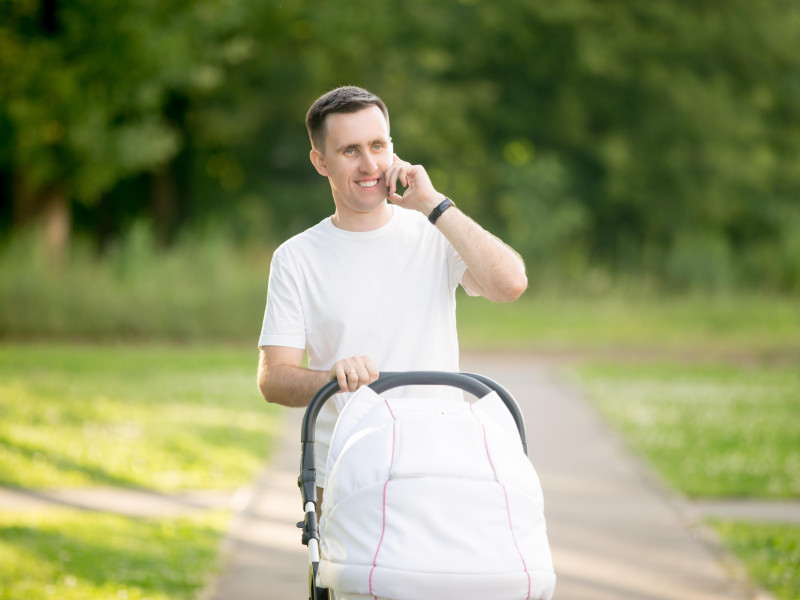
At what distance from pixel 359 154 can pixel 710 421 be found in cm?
891

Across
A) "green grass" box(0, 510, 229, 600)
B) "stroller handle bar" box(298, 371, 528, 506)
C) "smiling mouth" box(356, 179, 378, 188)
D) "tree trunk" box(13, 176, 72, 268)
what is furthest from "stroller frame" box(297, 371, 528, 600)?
"tree trunk" box(13, 176, 72, 268)

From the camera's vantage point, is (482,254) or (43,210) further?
(43,210)

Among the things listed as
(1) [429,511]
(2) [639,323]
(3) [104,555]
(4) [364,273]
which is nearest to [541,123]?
(2) [639,323]

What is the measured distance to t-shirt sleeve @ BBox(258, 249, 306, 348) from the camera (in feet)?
11.1

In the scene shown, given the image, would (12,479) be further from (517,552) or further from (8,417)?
(517,552)

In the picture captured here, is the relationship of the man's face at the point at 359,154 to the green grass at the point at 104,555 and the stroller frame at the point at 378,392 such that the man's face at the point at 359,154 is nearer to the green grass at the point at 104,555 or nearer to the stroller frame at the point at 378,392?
the stroller frame at the point at 378,392

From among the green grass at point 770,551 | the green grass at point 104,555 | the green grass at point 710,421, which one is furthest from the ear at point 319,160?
the green grass at point 710,421

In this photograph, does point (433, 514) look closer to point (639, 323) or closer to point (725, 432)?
point (725, 432)

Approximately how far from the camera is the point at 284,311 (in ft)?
11.1

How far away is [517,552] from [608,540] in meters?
4.50

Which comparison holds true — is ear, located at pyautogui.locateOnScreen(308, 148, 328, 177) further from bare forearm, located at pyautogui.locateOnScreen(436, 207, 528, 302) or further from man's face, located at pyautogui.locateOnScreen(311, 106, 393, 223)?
bare forearm, located at pyautogui.locateOnScreen(436, 207, 528, 302)

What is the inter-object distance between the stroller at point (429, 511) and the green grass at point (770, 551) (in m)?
3.57

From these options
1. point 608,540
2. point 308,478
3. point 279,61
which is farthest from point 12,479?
point 279,61

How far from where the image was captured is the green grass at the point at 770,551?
19.8 feet
